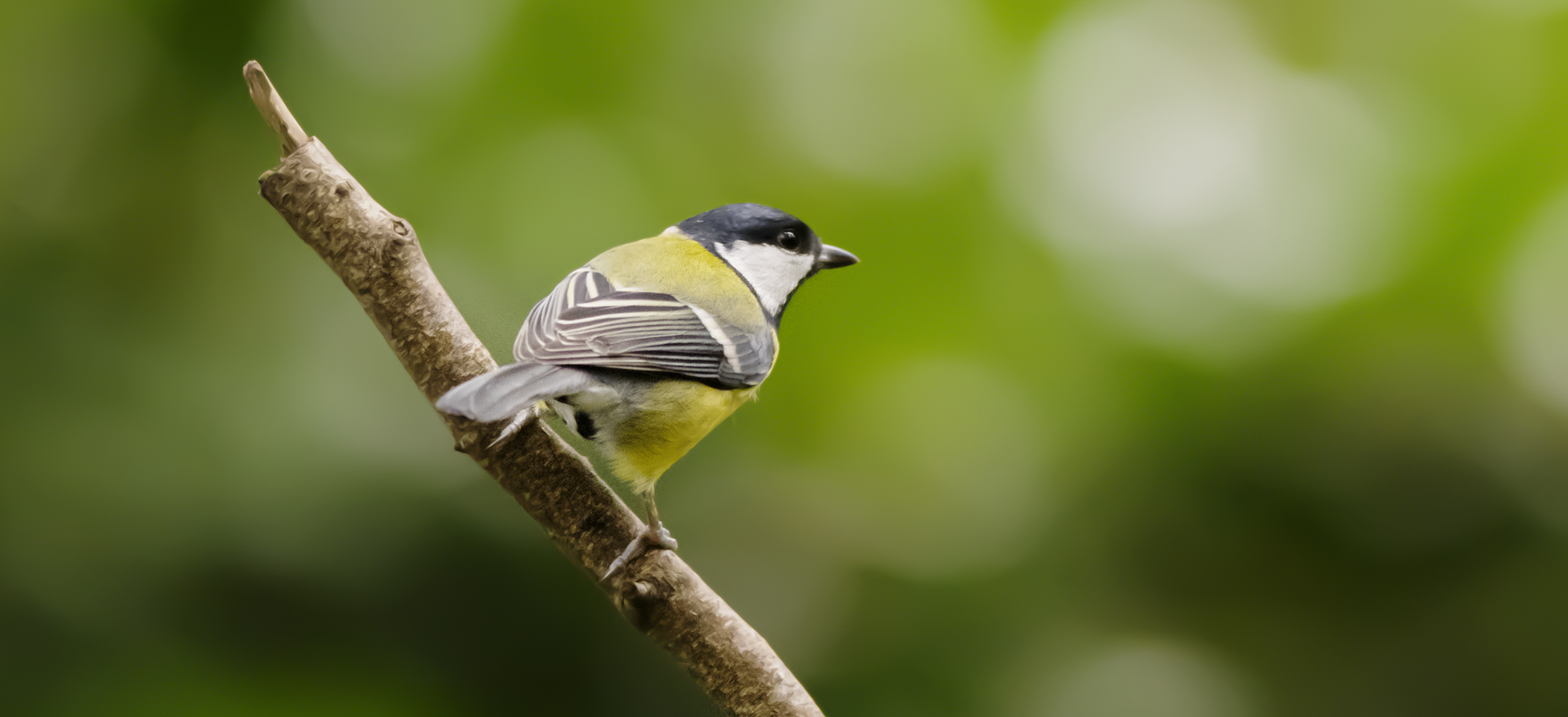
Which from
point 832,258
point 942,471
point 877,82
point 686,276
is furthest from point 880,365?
point 686,276

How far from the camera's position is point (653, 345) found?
0.76m

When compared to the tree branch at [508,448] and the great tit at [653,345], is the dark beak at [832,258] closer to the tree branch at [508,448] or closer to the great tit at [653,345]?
the great tit at [653,345]

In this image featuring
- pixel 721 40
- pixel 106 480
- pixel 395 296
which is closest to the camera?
pixel 395 296

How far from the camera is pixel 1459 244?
166cm

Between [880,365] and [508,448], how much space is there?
Result: 3.55 feet

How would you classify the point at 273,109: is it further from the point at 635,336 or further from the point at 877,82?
the point at 877,82

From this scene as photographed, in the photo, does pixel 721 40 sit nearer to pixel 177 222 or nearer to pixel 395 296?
pixel 177 222

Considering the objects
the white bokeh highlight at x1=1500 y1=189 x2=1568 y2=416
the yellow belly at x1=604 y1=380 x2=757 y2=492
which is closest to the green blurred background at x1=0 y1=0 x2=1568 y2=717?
the white bokeh highlight at x1=1500 y1=189 x2=1568 y2=416

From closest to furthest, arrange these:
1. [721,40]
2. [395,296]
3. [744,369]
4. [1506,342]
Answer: [395,296] < [744,369] < [1506,342] < [721,40]

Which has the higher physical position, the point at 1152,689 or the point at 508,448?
the point at 508,448

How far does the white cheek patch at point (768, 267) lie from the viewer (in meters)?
0.98

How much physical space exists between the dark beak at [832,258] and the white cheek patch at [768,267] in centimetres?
2

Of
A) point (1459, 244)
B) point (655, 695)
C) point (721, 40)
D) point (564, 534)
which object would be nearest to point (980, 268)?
point (721, 40)

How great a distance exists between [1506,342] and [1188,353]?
48cm
